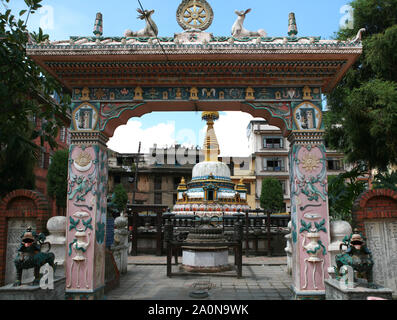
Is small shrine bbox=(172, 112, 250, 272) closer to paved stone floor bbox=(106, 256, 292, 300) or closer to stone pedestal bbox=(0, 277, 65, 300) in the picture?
paved stone floor bbox=(106, 256, 292, 300)

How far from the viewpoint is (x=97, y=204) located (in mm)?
6859

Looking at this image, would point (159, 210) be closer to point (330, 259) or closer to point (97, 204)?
point (97, 204)

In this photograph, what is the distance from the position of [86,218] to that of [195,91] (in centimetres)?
369

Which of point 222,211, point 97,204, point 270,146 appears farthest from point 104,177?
point 270,146

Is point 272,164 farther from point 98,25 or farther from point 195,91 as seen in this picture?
point 98,25

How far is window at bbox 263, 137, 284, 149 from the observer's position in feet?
133

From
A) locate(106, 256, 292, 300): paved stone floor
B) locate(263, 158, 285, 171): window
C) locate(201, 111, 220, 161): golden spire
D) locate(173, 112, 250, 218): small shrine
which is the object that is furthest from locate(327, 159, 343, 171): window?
locate(106, 256, 292, 300): paved stone floor

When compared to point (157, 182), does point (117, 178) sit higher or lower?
higher

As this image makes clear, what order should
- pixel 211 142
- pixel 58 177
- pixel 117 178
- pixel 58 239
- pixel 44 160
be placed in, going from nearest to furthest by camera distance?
pixel 58 239 → pixel 58 177 → pixel 211 142 → pixel 44 160 → pixel 117 178

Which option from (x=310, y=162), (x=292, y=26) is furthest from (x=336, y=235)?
(x=292, y=26)

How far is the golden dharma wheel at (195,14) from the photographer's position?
734 centimetres

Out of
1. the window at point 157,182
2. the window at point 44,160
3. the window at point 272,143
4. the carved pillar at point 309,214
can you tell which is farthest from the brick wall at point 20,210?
the window at point 157,182

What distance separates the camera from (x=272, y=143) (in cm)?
4075

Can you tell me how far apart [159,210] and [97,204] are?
7841mm
